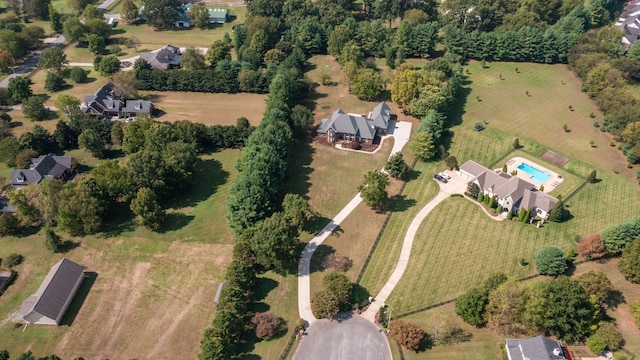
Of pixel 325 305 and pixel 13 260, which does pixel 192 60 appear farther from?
pixel 325 305

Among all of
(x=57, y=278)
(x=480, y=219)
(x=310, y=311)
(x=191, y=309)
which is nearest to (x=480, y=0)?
(x=480, y=219)

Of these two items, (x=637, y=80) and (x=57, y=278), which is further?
(x=637, y=80)

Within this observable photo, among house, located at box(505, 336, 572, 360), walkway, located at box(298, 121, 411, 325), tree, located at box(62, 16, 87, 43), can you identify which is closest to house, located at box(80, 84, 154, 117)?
tree, located at box(62, 16, 87, 43)

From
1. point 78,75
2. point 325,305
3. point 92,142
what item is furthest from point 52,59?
point 325,305

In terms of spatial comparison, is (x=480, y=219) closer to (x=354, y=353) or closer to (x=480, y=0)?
(x=354, y=353)

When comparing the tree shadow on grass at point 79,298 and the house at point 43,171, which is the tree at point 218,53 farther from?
the tree shadow on grass at point 79,298

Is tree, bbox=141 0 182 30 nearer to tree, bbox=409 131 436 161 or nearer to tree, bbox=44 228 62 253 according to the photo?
tree, bbox=44 228 62 253
